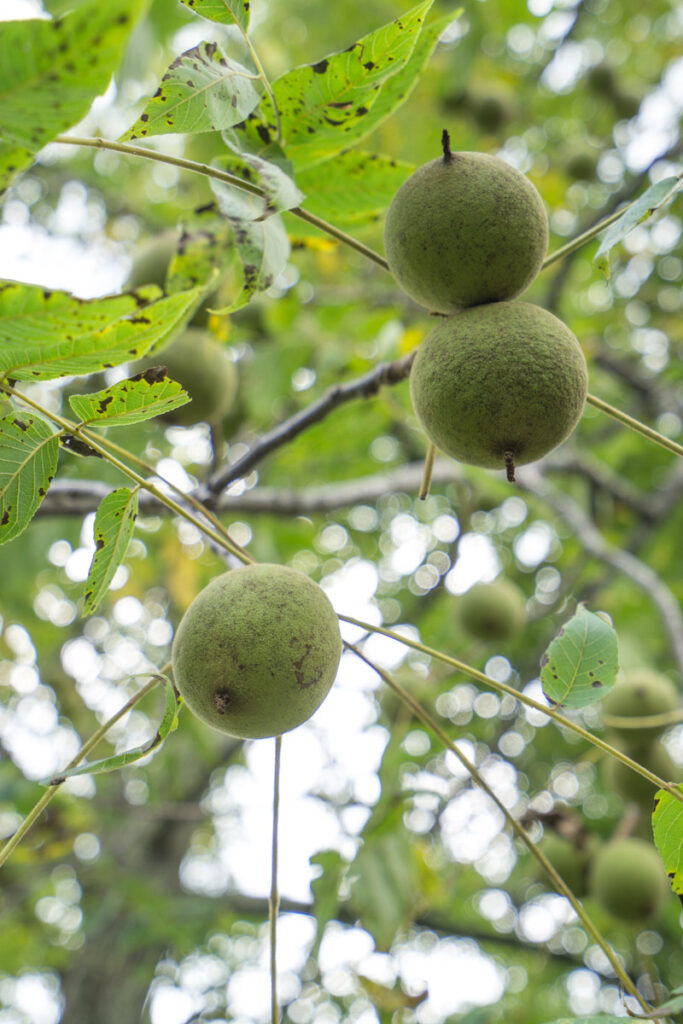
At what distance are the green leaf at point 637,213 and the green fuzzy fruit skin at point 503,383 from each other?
10 centimetres

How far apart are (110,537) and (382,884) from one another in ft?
4.87

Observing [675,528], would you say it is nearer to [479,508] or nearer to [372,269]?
[479,508]

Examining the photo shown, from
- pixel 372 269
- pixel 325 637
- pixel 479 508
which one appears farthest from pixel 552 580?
pixel 325 637

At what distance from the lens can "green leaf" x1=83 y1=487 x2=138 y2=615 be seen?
1.10 metres

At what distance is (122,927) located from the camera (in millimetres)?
4531

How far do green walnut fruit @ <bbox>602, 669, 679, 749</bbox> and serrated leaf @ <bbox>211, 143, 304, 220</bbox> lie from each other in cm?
189

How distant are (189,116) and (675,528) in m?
3.87

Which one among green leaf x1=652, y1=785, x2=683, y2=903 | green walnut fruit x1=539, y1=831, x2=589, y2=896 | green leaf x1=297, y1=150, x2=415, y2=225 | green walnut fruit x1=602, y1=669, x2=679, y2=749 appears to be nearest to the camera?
green leaf x1=652, y1=785, x2=683, y2=903

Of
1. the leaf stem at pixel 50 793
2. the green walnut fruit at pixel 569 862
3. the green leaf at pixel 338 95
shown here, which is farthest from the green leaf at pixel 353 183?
the green walnut fruit at pixel 569 862

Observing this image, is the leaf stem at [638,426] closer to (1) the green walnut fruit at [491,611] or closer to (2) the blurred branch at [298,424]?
(2) the blurred branch at [298,424]

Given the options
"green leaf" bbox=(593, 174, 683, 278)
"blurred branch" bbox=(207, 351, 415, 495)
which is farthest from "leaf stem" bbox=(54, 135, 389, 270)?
"blurred branch" bbox=(207, 351, 415, 495)

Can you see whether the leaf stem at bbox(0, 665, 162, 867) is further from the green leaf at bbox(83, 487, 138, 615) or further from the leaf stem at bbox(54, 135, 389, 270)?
the leaf stem at bbox(54, 135, 389, 270)

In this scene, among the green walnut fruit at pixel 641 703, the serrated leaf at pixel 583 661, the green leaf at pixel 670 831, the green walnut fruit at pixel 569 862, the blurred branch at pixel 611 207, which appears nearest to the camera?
the green leaf at pixel 670 831

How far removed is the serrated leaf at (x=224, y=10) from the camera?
104cm
